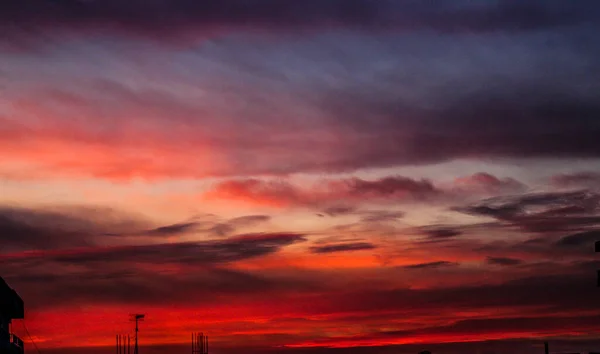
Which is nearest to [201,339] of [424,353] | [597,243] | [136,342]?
[136,342]

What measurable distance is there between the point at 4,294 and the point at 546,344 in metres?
73.1

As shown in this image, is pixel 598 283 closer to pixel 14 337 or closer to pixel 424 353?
pixel 14 337

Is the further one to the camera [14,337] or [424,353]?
[424,353]

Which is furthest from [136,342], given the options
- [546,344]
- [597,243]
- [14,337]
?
[597,243]

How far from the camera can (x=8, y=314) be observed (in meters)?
114

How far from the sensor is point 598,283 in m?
94.6

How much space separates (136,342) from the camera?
156m

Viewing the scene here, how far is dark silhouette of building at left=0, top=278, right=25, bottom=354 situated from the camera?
106 metres

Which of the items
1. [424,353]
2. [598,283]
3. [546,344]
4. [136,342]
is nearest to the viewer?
[598,283]

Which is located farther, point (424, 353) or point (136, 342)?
point (424, 353)

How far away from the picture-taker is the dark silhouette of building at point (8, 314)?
348ft

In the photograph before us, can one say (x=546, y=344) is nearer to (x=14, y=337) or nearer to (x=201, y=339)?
(x=201, y=339)

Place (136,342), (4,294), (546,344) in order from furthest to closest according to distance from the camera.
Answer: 1. (136,342)
2. (546,344)
3. (4,294)

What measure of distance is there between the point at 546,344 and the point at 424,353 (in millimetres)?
28629
